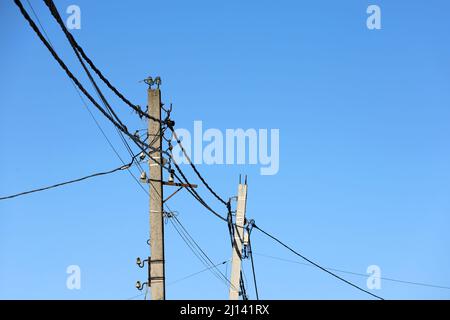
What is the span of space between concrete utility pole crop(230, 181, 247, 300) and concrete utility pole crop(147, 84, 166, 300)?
7.05m

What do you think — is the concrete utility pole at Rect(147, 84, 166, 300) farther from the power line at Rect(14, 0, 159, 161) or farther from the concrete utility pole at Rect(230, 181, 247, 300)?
the concrete utility pole at Rect(230, 181, 247, 300)

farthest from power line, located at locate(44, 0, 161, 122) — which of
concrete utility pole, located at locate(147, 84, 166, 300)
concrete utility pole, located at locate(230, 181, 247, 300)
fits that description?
concrete utility pole, located at locate(230, 181, 247, 300)

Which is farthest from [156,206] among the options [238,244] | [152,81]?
[238,244]

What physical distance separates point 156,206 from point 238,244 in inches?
295

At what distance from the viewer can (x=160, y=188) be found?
1442 centimetres

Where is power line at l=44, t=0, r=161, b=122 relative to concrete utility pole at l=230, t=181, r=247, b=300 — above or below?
above

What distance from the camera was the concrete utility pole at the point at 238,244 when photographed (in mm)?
21297

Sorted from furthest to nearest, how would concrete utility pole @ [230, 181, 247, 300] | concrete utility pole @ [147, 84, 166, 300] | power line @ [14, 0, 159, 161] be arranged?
concrete utility pole @ [230, 181, 247, 300] → concrete utility pole @ [147, 84, 166, 300] → power line @ [14, 0, 159, 161]

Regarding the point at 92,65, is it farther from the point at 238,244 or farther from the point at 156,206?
the point at 238,244

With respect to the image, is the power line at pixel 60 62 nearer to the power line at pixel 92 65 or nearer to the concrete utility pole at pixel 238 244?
the power line at pixel 92 65

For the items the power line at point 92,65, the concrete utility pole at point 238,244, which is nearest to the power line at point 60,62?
the power line at point 92,65

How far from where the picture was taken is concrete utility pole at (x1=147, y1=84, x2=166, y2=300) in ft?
45.7
